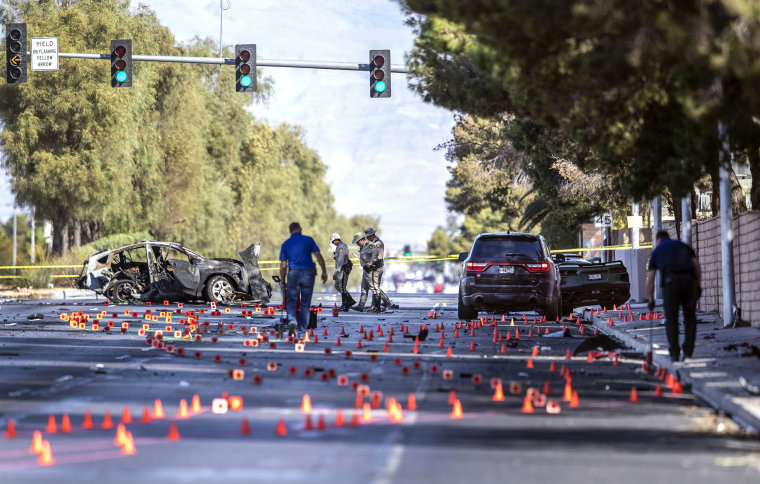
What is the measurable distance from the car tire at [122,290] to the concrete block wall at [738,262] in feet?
47.6

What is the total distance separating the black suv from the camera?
2427 centimetres

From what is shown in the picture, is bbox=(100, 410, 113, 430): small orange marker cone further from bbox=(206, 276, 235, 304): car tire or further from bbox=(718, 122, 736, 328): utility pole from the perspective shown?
bbox=(206, 276, 235, 304): car tire

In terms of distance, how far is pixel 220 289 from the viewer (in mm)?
31594

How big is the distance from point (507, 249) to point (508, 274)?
0.52 meters

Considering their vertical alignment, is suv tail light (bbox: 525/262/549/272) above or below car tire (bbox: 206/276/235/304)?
above

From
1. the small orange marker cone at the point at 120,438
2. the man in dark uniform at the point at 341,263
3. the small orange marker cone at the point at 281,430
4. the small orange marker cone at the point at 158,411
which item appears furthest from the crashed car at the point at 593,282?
the small orange marker cone at the point at 120,438

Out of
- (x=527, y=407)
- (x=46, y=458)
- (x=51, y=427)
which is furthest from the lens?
(x=527, y=407)

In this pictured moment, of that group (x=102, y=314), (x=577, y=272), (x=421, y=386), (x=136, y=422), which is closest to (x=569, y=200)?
(x=577, y=272)

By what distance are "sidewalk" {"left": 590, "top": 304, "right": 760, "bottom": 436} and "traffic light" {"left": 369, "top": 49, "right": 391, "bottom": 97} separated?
6.98 m

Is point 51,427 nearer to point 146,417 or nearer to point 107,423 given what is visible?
point 107,423

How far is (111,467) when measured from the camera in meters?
7.95

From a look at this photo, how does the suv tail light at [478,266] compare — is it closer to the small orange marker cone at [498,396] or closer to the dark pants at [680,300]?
the dark pants at [680,300]

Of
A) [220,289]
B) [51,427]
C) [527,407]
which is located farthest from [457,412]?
[220,289]

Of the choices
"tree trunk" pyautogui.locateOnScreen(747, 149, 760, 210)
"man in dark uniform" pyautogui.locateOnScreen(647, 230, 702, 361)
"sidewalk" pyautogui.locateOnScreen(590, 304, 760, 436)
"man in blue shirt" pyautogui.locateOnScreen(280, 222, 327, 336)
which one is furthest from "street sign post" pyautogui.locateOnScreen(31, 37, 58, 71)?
"man in dark uniform" pyautogui.locateOnScreen(647, 230, 702, 361)
